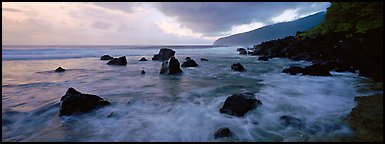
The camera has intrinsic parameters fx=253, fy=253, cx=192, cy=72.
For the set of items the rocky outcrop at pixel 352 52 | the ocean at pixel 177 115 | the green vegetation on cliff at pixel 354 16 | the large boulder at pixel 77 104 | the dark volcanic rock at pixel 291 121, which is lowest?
the ocean at pixel 177 115

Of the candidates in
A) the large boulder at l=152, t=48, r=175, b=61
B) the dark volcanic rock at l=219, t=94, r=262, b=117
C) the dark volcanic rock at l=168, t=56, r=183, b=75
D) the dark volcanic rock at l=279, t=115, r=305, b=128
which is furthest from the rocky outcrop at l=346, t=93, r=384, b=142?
the large boulder at l=152, t=48, r=175, b=61

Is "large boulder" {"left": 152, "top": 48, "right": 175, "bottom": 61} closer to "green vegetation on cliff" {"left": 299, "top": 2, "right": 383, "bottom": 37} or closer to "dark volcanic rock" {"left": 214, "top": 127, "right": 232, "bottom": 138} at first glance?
"green vegetation on cliff" {"left": 299, "top": 2, "right": 383, "bottom": 37}

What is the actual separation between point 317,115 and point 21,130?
8.18m

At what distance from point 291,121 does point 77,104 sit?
20.9ft

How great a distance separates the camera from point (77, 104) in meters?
7.95

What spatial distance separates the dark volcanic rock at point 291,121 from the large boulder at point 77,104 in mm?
5812

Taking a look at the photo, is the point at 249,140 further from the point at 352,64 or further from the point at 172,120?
the point at 352,64

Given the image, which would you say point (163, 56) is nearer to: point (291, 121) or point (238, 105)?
point (238, 105)

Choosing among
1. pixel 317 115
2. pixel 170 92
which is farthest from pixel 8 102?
pixel 317 115

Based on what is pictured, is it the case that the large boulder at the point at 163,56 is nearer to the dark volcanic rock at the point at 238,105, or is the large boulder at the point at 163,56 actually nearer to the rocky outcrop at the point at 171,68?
the rocky outcrop at the point at 171,68

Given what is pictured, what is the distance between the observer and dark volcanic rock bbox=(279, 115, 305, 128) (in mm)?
6564

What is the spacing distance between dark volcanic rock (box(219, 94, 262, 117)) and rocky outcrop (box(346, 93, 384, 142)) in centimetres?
267

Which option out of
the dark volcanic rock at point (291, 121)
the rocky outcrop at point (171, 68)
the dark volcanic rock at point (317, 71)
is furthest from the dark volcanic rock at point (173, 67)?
the dark volcanic rock at point (291, 121)

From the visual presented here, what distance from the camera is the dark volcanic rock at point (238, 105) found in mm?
7498
